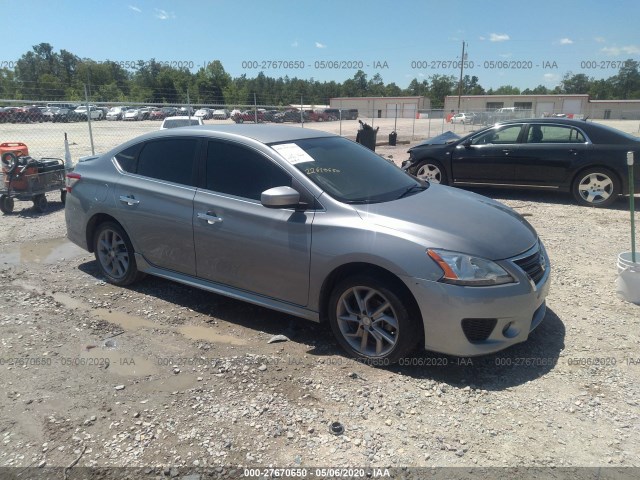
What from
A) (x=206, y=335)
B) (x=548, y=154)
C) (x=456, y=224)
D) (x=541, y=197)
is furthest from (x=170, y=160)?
(x=541, y=197)

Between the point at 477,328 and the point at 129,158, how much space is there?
3.73 m

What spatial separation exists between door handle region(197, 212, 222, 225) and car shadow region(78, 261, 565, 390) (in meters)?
0.94

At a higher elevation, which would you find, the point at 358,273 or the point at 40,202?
the point at 358,273

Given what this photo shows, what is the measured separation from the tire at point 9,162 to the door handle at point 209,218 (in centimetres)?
575

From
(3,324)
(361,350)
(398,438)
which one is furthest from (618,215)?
(3,324)

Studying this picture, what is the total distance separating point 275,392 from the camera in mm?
3219

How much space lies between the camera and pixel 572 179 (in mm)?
8648

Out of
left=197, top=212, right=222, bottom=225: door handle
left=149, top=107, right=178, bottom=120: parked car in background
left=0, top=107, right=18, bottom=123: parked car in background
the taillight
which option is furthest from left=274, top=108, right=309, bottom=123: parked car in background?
left=197, top=212, right=222, bottom=225: door handle

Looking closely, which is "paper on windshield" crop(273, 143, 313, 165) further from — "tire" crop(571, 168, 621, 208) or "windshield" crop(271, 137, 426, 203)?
"tire" crop(571, 168, 621, 208)

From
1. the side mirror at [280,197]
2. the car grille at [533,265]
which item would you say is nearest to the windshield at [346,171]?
the side mirror at [280,197]

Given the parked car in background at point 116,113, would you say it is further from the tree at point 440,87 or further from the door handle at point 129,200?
the tree at point 440,87

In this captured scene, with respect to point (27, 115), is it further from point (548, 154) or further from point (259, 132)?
point (259, 132)

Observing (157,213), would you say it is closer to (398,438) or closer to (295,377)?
(295,377)

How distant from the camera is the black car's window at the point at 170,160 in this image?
173 inches
